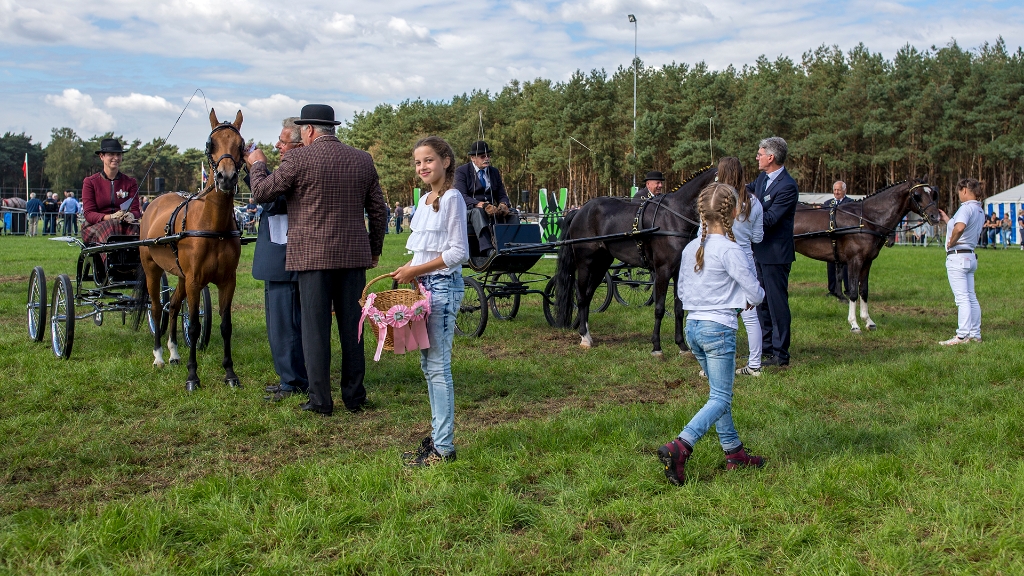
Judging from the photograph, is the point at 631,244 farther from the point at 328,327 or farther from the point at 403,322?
the point at 403,322

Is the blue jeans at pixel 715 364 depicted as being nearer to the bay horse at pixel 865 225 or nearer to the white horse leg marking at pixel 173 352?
the white horse leg marking at pixel 173 352

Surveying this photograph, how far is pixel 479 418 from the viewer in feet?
20.0

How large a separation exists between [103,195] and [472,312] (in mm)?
4493

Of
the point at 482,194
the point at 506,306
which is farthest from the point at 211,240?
the point at 506,306

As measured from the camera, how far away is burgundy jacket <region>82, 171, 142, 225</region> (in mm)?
8648

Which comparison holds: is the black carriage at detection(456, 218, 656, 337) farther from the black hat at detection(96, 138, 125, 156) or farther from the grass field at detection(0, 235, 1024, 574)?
the black hat at detection(96, 138, 125, 156)

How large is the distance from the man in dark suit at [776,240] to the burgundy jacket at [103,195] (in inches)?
265

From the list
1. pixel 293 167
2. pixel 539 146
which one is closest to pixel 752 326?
pixel 293 167

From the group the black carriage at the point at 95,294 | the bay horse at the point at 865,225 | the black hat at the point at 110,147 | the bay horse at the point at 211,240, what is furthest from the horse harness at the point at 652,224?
the black hat at the point at 110,147

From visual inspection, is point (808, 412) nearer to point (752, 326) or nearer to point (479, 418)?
point (752, 326)

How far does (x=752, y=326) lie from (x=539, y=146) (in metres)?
59.5

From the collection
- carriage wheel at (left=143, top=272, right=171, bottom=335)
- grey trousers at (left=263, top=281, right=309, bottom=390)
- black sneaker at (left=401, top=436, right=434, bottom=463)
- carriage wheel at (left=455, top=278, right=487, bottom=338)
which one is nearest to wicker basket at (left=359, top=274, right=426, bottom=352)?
black sneaker at (left=401, top=436, right=434, bottom=463)

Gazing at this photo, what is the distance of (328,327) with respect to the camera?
236 inches

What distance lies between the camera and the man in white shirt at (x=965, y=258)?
9430 mm
